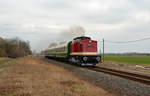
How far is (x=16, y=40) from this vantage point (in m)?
97.0

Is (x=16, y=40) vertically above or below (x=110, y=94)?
above

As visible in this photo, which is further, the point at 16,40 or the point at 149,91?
the point at 16,40

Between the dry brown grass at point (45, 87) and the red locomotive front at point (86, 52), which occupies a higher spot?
the red locomotive front at point (86, 52)

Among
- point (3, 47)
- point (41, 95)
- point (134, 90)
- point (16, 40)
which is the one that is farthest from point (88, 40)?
point (16, 40)

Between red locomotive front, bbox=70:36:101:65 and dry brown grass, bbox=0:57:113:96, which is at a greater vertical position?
red locomotive front, bbox=70:36:101:65

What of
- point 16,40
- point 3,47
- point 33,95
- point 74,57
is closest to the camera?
point 33,95

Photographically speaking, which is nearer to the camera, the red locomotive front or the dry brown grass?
the dry brown grass

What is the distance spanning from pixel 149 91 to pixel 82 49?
51.3 feet

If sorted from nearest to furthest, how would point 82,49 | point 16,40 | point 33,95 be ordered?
point 33,95 < point 82,49 < point 16,40

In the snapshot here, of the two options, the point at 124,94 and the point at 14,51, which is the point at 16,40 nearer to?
the point at 14,51

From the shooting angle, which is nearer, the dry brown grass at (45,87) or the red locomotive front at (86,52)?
the dry brown grass at (45,87)

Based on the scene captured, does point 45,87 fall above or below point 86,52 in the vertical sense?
below

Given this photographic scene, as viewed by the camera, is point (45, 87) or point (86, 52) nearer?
point (45, 87)

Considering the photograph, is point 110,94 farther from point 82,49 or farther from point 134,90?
point 82,49
